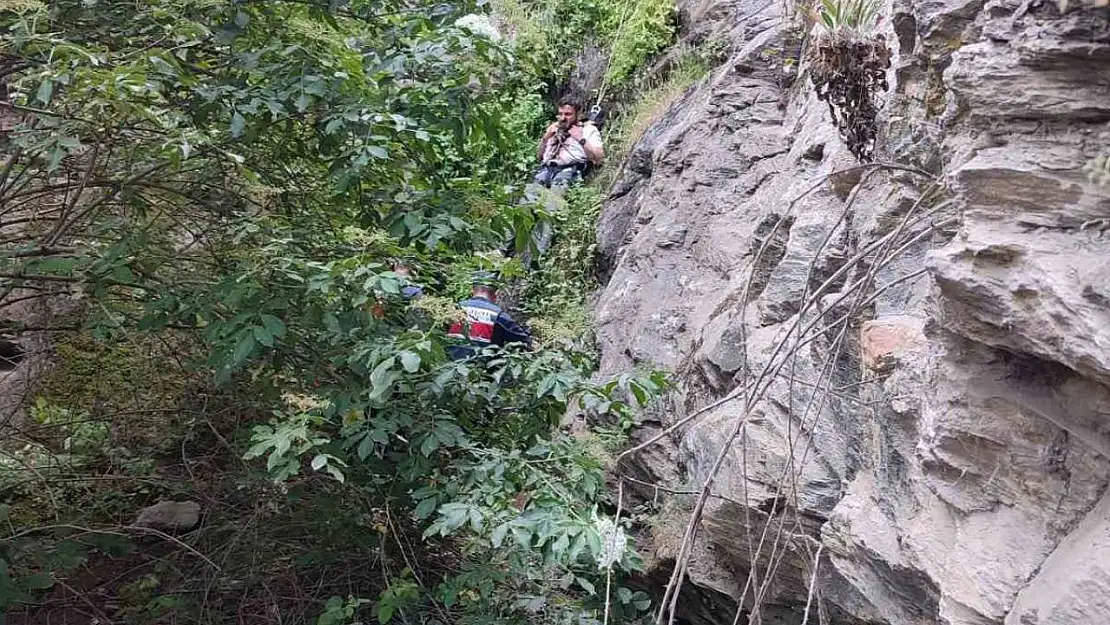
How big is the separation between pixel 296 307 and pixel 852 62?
2140mm

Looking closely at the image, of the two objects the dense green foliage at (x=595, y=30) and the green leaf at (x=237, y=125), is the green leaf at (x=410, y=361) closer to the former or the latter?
the green leaf at (x=237, y=125)

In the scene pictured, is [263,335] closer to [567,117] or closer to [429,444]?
[429,444]

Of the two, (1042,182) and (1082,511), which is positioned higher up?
(1042,182)

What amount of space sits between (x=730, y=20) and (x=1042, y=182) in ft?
19.7

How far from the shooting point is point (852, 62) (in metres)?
3.08

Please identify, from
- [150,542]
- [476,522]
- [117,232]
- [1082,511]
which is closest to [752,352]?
[476,522]

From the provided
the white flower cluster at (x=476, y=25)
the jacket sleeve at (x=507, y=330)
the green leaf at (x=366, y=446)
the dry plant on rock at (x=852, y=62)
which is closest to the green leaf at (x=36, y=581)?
the green leaf at (x=366, y=446)

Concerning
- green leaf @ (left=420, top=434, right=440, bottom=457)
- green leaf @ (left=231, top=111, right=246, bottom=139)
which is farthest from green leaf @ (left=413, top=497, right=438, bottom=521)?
green leaf @ (left=231, top=111, right=246, bottom=139)

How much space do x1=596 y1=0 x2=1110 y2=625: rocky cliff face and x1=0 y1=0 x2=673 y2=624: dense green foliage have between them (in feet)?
1.98

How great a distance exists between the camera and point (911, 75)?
3279 millimetres

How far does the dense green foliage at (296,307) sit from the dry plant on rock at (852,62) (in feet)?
3.92

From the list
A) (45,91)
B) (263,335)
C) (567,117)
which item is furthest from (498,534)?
(567,117)

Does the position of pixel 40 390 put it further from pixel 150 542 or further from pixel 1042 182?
pixel 1042 182

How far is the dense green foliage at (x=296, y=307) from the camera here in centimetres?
301
